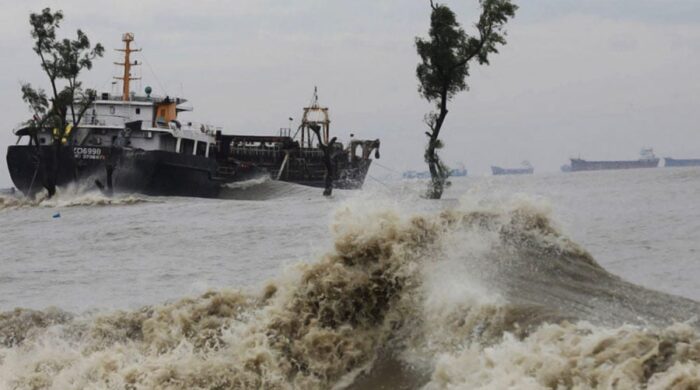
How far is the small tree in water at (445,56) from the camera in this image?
32469 mm

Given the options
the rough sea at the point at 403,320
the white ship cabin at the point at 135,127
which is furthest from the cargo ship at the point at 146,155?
the rough sea at the point at 403,320

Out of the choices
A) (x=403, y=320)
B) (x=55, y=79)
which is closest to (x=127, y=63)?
(x=55, y=79)

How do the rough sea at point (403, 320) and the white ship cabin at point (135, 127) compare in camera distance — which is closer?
the rough sea at point (403, 320)

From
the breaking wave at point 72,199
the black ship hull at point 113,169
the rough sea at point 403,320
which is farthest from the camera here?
the black ship hull at point 113,169

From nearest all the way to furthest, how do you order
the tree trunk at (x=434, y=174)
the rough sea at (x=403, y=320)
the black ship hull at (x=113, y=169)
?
the rough sea at (x=403, y=320) < the tree trunk at (x=434, y=174) < the black ship hull at (x=113, y=169)

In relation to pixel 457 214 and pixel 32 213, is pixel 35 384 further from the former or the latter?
pixel 32 213

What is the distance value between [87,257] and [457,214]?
10.8 m

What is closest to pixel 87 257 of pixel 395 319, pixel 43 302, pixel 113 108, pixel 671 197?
pixel 43 302

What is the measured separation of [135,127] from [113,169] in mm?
3990

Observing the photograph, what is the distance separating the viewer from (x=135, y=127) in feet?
154

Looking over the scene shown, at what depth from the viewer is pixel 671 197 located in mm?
29562

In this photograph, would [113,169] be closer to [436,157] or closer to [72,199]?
[72,199]

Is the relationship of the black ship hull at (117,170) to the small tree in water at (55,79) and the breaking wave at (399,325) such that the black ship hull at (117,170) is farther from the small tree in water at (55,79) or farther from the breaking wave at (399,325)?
the breaking wave at (399,325)

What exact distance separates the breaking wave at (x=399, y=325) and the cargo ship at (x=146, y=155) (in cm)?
2691
